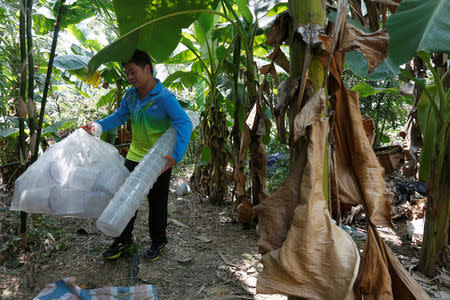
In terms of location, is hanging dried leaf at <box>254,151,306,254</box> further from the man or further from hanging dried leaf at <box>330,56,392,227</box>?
the man

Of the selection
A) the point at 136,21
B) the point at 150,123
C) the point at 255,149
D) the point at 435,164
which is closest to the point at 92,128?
the point at 150,123

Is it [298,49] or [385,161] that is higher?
[298,49]

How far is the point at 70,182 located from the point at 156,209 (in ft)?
2.42

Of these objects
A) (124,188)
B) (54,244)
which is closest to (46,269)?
(54,244)

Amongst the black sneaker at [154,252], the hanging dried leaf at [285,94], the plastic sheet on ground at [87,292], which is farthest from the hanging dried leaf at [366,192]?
the black sneaker at [154,252]

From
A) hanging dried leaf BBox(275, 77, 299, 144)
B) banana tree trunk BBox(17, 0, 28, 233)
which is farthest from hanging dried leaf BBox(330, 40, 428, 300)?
banana tree trunk BBox(17, 0, 28, 233)

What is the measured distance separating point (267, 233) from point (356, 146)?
0.41 metres

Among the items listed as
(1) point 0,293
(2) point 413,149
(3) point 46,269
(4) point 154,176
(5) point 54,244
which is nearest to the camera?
(1) point 0,293

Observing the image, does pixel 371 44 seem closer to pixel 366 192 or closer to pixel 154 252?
pixel 366 192

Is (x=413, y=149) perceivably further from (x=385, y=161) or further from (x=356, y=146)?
(x=356, y=146)

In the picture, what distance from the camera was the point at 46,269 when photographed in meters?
2.03

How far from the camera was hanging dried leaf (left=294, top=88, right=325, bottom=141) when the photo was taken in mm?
852

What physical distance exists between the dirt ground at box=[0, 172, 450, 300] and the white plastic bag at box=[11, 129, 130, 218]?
1.93 feet

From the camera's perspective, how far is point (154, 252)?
228 cm
